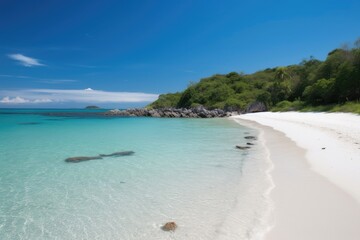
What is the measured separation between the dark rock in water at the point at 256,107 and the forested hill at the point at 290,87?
885 mm

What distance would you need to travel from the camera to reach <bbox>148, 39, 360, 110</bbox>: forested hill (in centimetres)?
3247

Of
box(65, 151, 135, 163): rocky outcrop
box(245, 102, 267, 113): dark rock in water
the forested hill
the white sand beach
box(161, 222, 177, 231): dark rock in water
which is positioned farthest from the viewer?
box(245, 102, 267, 113): dark rock in water

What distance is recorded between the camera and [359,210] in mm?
4352

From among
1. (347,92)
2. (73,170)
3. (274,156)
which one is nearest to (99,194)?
(73,170)

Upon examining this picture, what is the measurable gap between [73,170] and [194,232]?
6265 mm

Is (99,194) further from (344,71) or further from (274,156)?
(344,71)

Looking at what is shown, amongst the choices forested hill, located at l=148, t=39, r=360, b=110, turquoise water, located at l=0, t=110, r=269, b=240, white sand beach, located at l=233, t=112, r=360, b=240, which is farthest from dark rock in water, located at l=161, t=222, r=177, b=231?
Answer: forested hill, located at l=148, t=39, r=360, b=110

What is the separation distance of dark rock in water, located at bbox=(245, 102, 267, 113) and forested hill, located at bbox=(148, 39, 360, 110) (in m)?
0.88

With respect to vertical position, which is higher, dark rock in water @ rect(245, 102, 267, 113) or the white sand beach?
dark rock in water @ rect(245, 102, 267, 113)

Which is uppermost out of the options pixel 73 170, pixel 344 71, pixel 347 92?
pixel 344 71

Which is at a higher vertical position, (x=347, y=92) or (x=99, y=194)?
(x=347, y=92)

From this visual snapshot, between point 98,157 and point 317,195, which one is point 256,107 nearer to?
point 98,157

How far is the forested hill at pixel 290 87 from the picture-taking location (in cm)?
3247

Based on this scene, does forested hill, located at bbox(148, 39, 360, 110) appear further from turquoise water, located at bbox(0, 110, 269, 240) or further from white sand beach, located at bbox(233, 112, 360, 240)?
turquoise water, located at bbox(0, 110, 269, 240)
